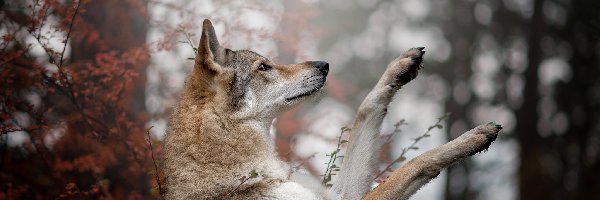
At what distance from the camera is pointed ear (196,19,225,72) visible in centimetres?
407

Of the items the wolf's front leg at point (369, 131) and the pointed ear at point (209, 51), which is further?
the wolf's front leg at point (369, 131)

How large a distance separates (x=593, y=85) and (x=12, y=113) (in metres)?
16.9

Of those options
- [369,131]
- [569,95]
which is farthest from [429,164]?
[569,95]

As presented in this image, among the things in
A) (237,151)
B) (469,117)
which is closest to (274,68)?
(237,151)

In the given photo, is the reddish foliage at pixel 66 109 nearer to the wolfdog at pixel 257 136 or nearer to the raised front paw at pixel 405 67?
the wolfdog at pixel 257 136

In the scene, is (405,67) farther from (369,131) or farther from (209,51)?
(209,51)

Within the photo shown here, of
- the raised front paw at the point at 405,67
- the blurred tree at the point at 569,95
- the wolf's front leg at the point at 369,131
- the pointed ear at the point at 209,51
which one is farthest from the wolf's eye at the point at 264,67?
the blurred tree at the point at 569,95

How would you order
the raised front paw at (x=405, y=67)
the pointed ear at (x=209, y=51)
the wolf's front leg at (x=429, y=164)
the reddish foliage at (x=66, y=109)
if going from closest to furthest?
the wolf's front leg at (x=429, y=164) < the pointed ear at (x=209, y=51) < the raised front paw at (x=405, y=67) < the reddish foliage at (x=66, y=109)

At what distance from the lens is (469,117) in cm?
2033

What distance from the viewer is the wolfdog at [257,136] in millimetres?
3848

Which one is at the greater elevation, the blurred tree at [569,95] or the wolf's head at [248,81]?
the blurred tree at [569,95]

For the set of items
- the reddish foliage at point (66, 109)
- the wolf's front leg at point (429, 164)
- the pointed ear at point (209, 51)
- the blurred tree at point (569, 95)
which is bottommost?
the wolf's front leg at point (429, 164)

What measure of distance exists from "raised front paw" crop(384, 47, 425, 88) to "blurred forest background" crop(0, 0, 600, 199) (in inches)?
98.2

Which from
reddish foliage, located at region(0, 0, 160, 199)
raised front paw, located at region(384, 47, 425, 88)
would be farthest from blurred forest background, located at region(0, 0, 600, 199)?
raised front paw, located at region(384, 47, 425, 88)
